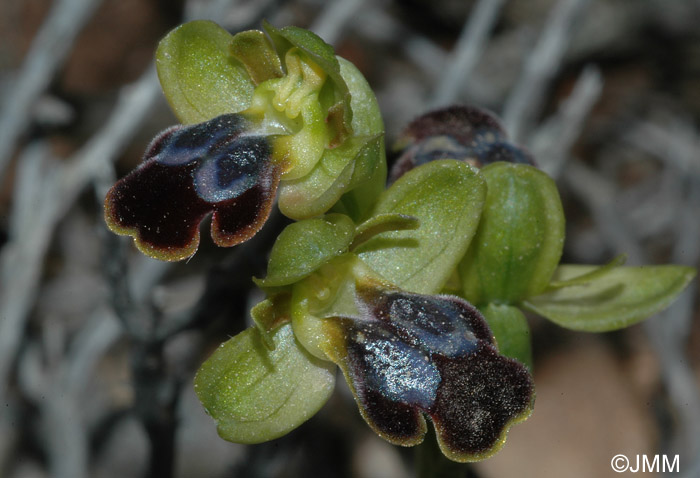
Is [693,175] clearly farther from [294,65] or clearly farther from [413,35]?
[294,65]

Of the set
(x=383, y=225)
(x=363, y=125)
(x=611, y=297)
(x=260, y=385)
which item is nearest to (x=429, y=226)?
(x=383, y=225)

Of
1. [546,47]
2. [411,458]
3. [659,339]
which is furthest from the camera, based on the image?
[411,458]

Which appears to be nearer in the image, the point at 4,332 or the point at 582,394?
the point at 4,332

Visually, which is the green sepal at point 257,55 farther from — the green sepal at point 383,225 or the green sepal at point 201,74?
the green sepal at point 383,225

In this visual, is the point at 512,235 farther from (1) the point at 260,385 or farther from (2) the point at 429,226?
(1) the point at 260,385

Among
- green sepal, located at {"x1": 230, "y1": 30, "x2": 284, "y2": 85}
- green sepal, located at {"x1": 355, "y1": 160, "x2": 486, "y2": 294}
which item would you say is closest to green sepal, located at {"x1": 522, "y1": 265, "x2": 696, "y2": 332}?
green sepal, located at {"x1": 355, "y1": 160, "x2": 486, "y2": 294}

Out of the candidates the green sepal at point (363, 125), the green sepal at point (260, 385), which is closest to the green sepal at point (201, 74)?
the green sepal at point (363, 125)

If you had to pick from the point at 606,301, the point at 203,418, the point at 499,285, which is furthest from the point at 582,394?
the point at 499,285
